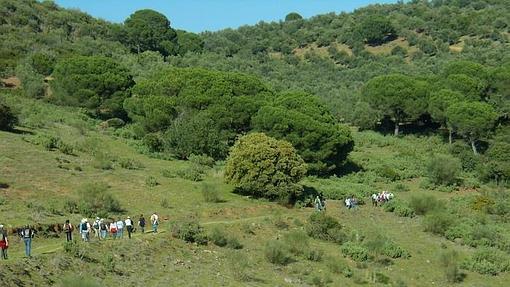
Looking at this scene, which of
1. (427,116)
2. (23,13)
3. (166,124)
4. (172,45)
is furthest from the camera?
(172,45)

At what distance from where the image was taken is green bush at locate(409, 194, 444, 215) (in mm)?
A: 50781

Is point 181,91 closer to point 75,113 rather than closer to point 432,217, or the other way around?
point 75,113

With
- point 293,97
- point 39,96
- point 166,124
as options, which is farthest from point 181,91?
point 39,96

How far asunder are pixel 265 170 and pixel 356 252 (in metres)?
11.3

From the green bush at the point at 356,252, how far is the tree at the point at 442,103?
37.7 m

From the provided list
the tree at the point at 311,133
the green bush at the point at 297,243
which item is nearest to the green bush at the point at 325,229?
the green bush at the point at 297,243

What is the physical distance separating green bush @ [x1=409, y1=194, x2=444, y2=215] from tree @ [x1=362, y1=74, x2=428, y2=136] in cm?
2821

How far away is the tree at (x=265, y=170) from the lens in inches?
1925

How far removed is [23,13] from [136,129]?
161 feet

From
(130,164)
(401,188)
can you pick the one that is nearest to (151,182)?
(130,164)

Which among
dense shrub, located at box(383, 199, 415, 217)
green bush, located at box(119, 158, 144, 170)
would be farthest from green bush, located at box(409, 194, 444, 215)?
green bush, located at box(119, 158, 144, 170)

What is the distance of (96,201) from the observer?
40250mm

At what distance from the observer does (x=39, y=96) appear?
246 ft

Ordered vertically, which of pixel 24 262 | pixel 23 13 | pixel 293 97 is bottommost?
pixel 24 262
